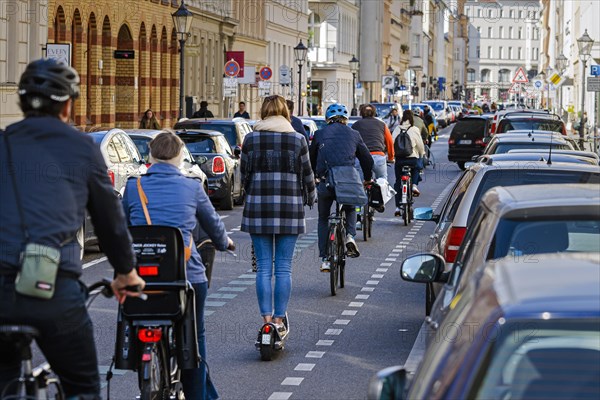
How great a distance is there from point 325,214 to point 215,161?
1194 centimetres

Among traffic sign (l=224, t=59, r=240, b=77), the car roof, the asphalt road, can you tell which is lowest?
the asphalt road

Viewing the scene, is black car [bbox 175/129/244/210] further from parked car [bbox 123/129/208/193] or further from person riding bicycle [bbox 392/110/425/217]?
person riding bicycle [bbox 392/110/425/217]

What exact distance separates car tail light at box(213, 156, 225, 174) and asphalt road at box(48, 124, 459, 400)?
7.07 m

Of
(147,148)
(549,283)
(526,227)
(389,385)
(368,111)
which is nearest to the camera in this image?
(549,283)

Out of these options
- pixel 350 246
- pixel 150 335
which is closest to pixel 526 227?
pixel 150 335

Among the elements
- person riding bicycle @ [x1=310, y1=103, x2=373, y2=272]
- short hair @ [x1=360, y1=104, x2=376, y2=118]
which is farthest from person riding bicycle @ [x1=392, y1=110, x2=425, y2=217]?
person riding bicycle @ [x1=310, y1=103, x2=373, y2=272]

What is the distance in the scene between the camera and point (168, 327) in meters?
7.62

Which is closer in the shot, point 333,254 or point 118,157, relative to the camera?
point 333,254

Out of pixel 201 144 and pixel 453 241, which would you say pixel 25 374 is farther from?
pixel 201 144

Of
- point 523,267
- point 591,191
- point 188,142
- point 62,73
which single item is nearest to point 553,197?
point 591,191

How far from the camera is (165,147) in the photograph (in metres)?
8.07

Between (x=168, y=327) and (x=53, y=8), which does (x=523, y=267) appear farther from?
(x=53, y=8)

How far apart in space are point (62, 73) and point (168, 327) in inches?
96.4

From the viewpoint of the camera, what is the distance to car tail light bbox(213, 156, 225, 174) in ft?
86.3
